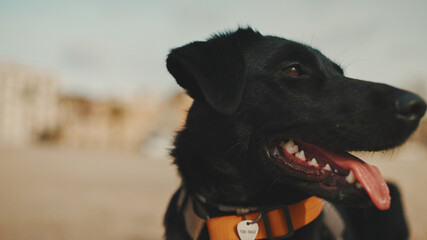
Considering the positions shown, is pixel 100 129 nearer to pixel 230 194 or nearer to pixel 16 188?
pixel 16 188

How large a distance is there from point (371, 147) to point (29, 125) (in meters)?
97.4

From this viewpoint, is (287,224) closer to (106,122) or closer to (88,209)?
(88,209)

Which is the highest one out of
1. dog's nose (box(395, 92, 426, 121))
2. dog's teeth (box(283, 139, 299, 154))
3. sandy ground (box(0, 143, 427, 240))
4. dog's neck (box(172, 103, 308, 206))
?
dog's nose (box(395, 92, 426, 121))

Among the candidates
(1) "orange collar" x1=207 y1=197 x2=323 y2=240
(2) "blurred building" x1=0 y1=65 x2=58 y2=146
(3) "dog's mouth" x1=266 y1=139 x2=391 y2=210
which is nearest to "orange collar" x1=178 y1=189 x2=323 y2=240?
(1) "orange collar" x1=207 y1=197 x2=323 y2=240

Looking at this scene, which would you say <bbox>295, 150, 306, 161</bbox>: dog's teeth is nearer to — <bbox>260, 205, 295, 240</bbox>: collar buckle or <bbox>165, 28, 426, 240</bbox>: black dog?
<bbox>165, 28, 426, 240</bbox>: black dog

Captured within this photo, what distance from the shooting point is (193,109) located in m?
2.21

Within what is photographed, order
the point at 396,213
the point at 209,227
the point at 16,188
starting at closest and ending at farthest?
the point at 209,227 → the point at 396,213 → the point at 16,188

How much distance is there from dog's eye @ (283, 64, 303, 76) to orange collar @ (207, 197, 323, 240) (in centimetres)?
83

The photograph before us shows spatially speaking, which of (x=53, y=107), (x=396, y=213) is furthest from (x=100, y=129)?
(x=396, y=213)

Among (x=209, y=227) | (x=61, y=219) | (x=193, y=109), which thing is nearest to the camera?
(x=209, y=227)

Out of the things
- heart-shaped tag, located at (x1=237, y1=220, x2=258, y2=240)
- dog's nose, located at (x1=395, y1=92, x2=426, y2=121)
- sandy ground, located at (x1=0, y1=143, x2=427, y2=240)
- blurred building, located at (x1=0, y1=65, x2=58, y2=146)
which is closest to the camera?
dog's nose, located at (x1=395, y1=92, x2=426, y2=121)

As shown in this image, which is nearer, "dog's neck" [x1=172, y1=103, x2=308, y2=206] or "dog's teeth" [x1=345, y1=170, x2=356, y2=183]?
"dog's teeth" [x1=345, y1=170, x2=356, y2=183]

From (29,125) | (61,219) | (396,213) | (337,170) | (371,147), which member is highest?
(371,147)

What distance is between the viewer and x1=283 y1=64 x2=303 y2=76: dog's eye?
204 cm
